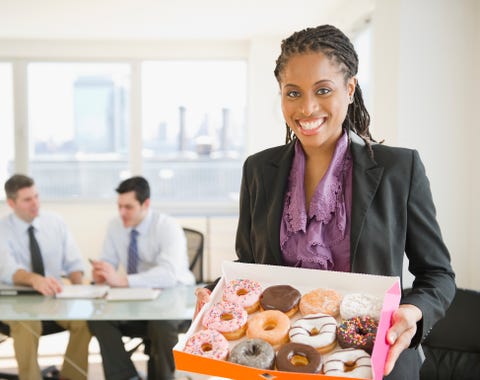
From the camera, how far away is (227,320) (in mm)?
966

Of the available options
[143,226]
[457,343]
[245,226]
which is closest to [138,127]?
[143,226]

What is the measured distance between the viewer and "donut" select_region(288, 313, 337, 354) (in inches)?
36.1

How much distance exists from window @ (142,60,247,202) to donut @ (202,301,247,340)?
5.38 meters

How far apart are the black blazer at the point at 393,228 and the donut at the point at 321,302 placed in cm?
8

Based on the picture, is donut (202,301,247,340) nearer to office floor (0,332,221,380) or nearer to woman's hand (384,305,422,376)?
woman's hand (384,305,422,376)

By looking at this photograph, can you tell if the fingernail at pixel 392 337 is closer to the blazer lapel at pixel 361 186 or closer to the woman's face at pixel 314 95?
the blazer lapel at pixel 361 186

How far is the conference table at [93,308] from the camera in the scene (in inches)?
98.3

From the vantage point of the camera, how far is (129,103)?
615 centimetres

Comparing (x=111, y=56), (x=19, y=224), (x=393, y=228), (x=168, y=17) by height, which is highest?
(x=168, y=17)

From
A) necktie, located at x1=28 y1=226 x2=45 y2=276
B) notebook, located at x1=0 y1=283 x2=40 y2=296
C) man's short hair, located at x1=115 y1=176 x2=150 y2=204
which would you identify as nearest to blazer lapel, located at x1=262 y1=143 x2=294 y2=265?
notebook, located at x1=0 y1=283 x2=40 y2=296

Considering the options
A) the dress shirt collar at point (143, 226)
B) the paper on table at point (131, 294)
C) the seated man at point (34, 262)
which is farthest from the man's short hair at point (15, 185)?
the paper on table at point (131, 294)

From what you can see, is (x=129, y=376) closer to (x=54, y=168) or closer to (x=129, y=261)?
(x=129, y=261)

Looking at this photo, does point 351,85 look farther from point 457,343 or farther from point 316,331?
point 457,343

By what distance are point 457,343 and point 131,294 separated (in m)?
1.63
